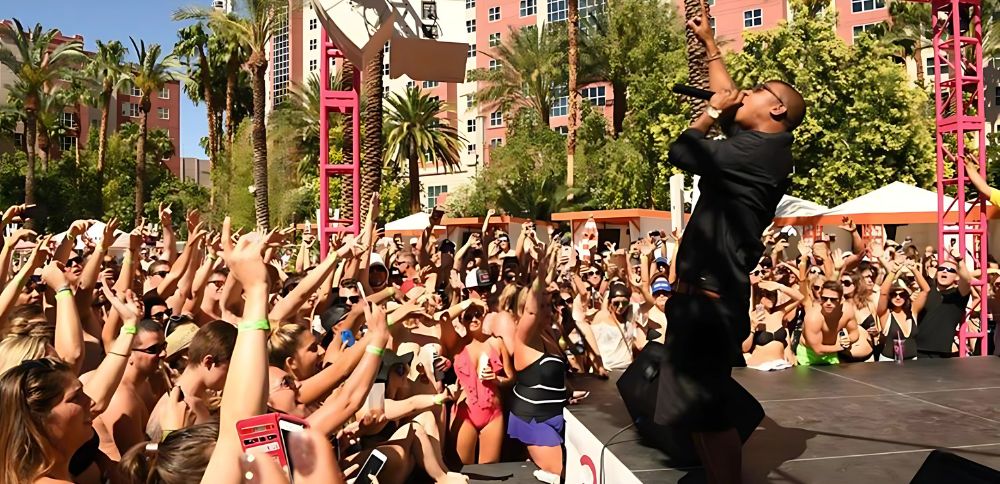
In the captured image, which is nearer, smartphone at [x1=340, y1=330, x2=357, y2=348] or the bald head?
the bald head

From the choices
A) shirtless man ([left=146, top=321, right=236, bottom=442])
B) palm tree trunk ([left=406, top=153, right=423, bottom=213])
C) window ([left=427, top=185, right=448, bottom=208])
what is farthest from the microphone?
window ([left=427, top=185, right=448, bottom=208])

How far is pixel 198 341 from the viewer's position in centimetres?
324

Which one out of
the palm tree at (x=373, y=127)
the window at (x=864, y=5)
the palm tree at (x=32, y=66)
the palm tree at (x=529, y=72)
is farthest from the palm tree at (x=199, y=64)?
the window at (x=864, y=5)

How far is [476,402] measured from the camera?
18.1 feet

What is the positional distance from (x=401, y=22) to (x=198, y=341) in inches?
286

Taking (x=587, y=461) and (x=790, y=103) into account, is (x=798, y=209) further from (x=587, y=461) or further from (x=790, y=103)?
(x=790, y=103)

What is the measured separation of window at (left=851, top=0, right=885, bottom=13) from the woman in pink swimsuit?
4176 centimetres

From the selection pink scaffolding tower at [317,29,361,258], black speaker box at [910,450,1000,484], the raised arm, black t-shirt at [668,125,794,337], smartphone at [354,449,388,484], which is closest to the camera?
black speaker box at [910,450,1000,484]

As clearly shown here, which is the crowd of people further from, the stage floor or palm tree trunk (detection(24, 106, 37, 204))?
palm tree trunk (detection(24, 106, 37, 204))

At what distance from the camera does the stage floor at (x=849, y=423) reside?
340 centimetres

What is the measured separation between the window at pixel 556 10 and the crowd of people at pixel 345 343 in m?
41.4

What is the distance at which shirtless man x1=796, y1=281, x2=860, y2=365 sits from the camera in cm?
683

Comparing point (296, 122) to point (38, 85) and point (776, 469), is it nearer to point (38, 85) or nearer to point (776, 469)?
point (38, 85)

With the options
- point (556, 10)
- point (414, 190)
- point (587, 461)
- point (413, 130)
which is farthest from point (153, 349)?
point (556, 10)
